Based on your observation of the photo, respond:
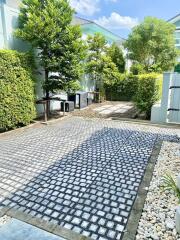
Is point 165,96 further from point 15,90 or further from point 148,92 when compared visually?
point 15,90

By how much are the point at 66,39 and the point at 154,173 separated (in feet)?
19.8

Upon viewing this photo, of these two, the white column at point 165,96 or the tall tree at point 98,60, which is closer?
the white column at point 165,96

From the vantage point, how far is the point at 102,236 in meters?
2.25

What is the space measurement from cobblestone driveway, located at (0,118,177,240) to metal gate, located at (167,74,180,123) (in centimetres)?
102

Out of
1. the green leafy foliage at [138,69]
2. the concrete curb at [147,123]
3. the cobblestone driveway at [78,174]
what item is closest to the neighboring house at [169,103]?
the concrete curb at [147,123]

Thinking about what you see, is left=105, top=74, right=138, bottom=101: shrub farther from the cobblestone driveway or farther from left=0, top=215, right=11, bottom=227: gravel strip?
left=0, top=215, right=11, bottom=227: gravel strip

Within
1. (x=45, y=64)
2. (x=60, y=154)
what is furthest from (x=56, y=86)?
(x=60, y=154)

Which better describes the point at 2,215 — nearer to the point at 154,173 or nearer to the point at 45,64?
the point at 154,173

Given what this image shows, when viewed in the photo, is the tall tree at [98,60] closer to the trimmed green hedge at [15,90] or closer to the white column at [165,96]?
the trimmed green hedge at [15,90]

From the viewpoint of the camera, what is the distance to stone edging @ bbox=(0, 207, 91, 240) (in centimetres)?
222

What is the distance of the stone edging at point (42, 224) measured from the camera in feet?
7.27

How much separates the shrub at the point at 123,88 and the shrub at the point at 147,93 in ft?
18.9

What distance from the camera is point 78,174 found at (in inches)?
145

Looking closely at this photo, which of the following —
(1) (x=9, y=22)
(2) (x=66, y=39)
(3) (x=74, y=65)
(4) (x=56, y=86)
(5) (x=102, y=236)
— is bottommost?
(5) (x=102, y=236)
